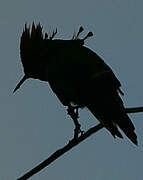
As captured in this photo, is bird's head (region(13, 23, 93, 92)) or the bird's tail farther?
bird's head (region(13, 23, 93, 92))

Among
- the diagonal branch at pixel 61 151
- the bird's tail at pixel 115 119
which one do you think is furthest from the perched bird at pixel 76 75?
the diagonal branch at pixel 61 151

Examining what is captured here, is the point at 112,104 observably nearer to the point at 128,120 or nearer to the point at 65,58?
the point at 128,120

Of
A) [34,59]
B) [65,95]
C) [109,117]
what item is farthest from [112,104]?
[34,59]

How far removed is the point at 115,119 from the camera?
418 cm

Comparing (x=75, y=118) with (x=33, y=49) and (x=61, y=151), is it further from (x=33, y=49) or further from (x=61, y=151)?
(x=33, y=49)

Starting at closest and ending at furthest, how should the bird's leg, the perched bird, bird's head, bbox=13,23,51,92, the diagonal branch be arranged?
the diagonal branch < the bird's leg < the perched bird < bird's head, bbox=13,23,51,92

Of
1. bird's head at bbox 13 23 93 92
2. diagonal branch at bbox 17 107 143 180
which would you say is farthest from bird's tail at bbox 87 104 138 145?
bird's head at bbox 13 23 93 92

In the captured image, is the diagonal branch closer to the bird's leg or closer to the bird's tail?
the bird's leg

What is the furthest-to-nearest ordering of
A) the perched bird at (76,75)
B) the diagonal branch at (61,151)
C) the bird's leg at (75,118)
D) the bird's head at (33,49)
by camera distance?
the bird's head at (33,49), the perched bird at (76,75), the bird's leg at (75,118), the diagonal branch at (61,151)

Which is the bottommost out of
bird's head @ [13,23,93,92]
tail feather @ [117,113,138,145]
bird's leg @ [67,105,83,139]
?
tail feather @ [117,113,138,145]

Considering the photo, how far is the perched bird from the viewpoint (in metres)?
4.26

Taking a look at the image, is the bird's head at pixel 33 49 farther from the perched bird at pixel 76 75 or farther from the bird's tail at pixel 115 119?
the bird's tail at pixel 115 119

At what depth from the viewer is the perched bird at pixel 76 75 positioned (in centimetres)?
426

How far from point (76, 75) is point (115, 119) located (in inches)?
27.9
